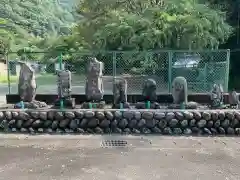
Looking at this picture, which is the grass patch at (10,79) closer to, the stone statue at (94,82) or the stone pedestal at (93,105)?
the stone statue at (94,82)

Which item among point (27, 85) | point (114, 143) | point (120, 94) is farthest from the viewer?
point (27, 85)

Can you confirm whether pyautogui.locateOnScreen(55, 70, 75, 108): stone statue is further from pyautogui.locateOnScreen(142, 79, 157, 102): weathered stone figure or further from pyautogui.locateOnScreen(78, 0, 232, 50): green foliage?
pyautogui.locateOnScreen(78, 0, 232, 50): green foliage

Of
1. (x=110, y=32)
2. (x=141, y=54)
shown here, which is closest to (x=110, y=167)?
(x=141, y=54)

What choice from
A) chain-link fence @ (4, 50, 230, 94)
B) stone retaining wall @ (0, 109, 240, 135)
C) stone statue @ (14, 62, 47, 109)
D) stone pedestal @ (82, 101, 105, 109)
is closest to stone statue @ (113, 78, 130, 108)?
stone pedestal @ (82, 101, 105, 109)

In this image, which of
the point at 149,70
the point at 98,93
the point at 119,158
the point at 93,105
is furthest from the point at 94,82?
the point at 149,70

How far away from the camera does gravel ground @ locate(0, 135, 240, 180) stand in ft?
Answer: 15.3

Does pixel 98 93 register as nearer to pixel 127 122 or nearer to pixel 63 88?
pixel 63 88

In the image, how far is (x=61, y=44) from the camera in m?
23.2

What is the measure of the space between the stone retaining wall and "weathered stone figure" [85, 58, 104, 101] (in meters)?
0.96

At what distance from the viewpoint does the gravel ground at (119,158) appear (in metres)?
4.66

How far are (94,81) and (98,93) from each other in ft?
1.05

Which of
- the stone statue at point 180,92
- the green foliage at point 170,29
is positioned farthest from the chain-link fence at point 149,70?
the stone statue at point 180,92

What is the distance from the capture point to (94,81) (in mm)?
8062

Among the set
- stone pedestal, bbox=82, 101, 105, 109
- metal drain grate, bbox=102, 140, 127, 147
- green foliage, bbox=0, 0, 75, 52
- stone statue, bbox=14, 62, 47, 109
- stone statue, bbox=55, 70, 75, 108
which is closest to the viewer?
metal drain grate, bbox=102, 140, 127, 147
